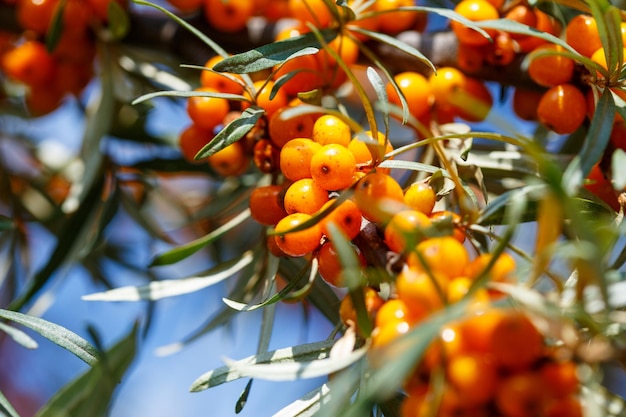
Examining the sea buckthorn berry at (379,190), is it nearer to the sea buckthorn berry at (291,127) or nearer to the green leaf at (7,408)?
the sea buckthorn berry at (291,127)

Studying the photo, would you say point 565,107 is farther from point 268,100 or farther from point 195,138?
point 195,138

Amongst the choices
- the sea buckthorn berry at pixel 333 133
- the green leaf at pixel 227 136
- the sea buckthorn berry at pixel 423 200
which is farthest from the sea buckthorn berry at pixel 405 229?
the green leaf at pixel 227 136

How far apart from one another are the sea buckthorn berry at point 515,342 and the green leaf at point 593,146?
0.14m

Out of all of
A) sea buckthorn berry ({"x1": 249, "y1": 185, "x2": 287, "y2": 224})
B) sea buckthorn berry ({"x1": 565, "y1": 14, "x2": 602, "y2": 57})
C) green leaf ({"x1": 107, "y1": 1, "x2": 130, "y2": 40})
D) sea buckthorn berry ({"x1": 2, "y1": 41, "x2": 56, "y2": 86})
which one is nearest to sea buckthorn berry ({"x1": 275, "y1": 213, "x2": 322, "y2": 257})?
sea buckthorn berry ({"x1": 249, "y1": 185, "x2": 287, "y2": 224})

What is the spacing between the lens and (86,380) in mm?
809

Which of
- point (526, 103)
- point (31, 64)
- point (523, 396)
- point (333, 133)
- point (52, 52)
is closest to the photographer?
point (523, 396)

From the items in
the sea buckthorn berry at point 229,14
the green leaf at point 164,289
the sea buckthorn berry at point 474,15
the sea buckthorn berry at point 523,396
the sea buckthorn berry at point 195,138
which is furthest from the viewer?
the sea buckthorn berry at point 229,14

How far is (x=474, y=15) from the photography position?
100 cm

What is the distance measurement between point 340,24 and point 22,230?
91 cm

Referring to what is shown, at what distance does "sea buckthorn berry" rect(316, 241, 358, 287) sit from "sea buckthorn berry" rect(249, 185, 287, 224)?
0.15 metres

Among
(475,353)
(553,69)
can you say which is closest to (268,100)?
(553,69)

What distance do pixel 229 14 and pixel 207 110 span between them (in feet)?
1.05

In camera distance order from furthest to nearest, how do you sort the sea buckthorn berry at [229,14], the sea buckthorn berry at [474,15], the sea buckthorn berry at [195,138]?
the sea buckthorn berry at [229,14], the sea buckthorn berry at [195,138], the sea buckthorn berry at [474,15]

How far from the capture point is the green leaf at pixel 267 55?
86 centimetres
